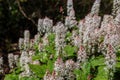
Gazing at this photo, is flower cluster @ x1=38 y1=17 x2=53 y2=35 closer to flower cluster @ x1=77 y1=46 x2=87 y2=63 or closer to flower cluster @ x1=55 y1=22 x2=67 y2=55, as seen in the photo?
flower cluster @ x1=55 y1=22 x2=67 y2=55

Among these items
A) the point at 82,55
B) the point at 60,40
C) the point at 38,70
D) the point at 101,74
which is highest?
the point at 60,40

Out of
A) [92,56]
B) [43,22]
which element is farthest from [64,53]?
[43,22]

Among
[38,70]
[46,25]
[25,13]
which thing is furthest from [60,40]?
[25,13]

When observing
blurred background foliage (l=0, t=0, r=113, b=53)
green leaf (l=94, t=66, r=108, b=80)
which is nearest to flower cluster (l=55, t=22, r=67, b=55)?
green leaf (l=94, t=66, r=108, b=80)

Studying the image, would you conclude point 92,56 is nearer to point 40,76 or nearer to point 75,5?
point 40,76

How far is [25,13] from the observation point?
533 inches

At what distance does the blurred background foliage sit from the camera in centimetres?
1330

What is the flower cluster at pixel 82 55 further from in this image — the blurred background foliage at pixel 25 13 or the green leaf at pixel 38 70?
the blurred background foliage at pixel 25 13

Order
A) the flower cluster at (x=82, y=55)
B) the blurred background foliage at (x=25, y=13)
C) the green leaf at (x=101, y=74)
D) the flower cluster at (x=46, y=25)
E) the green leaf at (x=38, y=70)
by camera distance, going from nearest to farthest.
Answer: the flower cluster at (x=82, y=55) < the green leaf at (x=101, y=74) < the green leaf at (x=38, y=70) < the flower cluster at (x=46, y=25) < the blurred background foliage at (x=25, y=13)

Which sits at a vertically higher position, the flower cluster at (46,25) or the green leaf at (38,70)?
the flower cluster at (46,25)

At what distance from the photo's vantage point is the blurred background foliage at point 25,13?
13.3 meters

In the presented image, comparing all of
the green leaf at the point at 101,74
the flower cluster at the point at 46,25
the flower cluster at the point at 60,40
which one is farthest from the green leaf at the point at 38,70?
the flower cluster at the point at 46,25

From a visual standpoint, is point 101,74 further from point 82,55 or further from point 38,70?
point 38,70

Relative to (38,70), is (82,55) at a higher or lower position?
higher
